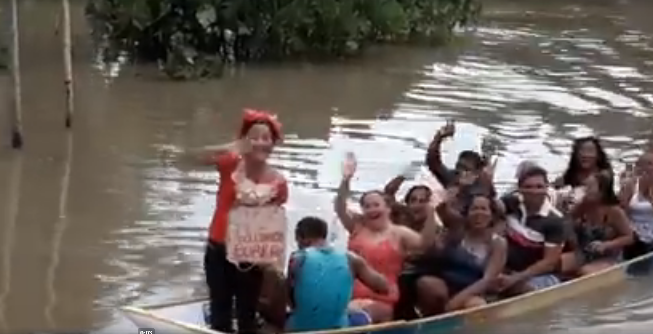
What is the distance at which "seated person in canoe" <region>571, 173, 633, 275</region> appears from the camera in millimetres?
9703

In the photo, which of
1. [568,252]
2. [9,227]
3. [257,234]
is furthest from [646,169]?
[9,227]

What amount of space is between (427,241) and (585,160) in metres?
2.17

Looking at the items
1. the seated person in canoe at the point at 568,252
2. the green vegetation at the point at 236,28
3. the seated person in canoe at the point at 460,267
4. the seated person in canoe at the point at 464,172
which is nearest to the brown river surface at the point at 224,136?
the seated person in canoe at the point at 568,252

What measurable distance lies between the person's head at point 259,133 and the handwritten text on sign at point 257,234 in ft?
0.98

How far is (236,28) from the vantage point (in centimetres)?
1973

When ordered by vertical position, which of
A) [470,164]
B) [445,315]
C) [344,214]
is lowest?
[445,315]

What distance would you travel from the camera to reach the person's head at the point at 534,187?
905 centimetres

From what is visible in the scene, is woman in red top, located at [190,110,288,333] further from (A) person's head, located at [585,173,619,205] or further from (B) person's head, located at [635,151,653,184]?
(B) person's head, located at [635,151,653,184]

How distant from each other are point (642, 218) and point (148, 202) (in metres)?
4.16

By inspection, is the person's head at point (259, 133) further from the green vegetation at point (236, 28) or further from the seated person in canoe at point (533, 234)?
the green vegetation at point (236, 28)

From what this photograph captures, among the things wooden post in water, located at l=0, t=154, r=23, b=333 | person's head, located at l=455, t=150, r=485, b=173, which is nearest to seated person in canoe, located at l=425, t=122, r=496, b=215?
person's head, located at l=455, t=150, r=485, b=173

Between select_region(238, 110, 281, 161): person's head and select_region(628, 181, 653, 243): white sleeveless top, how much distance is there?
141 inches

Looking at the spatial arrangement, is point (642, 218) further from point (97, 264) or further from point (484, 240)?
point (97, 264)

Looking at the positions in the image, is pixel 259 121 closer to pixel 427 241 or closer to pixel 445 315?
pixel 427 241
